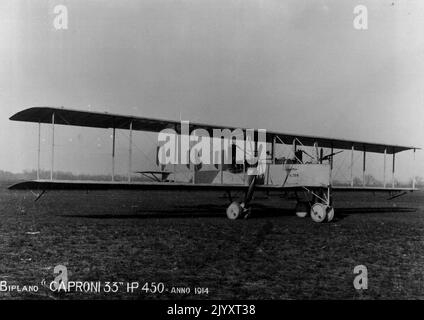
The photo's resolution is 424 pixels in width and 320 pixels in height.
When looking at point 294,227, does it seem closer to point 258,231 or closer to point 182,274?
point 258,231

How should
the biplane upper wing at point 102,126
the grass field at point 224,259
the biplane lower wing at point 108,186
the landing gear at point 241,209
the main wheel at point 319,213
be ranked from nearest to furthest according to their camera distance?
the grass field at point 224,259 < the biplane upper wing at point 102,126 < the biplane lower wing at point 108,186 < the main wheel at point 319,213 < the landing gear at point 241,209

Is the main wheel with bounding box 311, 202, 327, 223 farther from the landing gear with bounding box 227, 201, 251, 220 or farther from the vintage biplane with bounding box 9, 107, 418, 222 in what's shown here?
the landing gear with bounding box 227, 201, 251, 220

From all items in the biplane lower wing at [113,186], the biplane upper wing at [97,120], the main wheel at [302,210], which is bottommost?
the main wheel at [302,210]

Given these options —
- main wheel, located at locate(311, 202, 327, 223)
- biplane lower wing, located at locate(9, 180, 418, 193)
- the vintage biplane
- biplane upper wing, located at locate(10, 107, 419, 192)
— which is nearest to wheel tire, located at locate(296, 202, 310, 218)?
the vintage biplane

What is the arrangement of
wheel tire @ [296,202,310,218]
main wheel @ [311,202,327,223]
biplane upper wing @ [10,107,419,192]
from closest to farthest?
1. biplane upper wing @ [10,107,419,192]
2. main wheel @ [311,202,327,223]
3. wheel tire @ [296,202,310,218]

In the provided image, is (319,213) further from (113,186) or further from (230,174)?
(113,186)

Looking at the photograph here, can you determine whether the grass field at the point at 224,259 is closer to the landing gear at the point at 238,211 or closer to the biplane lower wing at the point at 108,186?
the biplane lower wing at the point at 108,186

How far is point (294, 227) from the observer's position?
12.2 m

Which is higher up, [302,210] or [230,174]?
[230,174]

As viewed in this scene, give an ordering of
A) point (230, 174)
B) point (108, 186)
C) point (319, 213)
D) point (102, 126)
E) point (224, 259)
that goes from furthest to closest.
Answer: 1. point (230, 174)
2. point (319, 213)
3. point (102, 126)
4. point (108, 186)
5. point (224, 259)

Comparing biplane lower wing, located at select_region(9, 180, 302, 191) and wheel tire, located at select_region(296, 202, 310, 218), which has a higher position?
biplane lower wing, located at select_region(9, 180, 302, 191)

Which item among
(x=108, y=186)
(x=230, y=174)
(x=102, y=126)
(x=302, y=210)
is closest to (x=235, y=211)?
(x=230, y=174)

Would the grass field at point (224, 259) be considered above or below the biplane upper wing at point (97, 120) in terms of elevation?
below

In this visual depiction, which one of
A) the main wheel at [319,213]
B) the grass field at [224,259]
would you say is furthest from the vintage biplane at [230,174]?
the grass field at [224,259]
